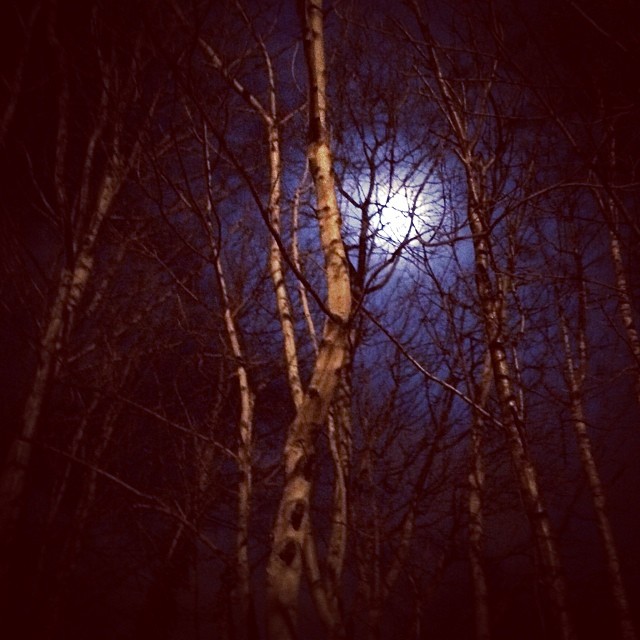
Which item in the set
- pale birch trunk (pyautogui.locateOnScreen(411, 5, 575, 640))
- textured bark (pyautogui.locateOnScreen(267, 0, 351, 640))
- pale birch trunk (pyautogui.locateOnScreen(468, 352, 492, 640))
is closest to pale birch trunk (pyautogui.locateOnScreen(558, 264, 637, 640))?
pale birch trunk (pyautogui.locateOnScreen(468, 352, 492, 640))

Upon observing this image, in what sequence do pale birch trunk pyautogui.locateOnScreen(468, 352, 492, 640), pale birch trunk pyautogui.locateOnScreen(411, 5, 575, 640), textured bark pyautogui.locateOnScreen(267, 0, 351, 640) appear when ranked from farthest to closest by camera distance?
pale birch trunk pyautogui.locateOnScreen(468, 352, 492, 640)
pale birch trunk pyautogui.locateOnScreen(411, 5, 575, 640)
textured bark pyautogui.locateOnScreen(267, 0, 351, 640)

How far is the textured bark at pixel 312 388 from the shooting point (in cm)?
196

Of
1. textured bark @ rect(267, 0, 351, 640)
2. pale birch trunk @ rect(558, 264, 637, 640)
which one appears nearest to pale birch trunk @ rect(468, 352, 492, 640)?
pale birch trunk @ rect(558, 264, 637, 640)

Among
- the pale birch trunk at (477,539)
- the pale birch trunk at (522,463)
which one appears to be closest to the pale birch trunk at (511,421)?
the pale birch trunk at (522,463)

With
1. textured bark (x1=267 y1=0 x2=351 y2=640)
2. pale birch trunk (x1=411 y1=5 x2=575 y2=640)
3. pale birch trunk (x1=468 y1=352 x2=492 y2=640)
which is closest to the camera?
textured bark (x1=267 y1=0 x2=351 y2=640)

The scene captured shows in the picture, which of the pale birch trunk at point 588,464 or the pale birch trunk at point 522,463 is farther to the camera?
the pale birch trunk at point 588,464

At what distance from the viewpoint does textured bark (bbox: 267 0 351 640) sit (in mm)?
1955

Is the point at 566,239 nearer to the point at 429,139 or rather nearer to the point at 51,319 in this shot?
the point at 429,139

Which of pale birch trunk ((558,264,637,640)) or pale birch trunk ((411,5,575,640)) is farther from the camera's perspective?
pale birch trunk ((558,264,637,640))

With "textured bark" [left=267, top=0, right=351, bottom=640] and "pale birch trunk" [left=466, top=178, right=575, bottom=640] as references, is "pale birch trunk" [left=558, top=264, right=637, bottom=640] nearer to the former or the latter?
"pale birch trunk" [left=466, top=178, right=575, bottom=640]

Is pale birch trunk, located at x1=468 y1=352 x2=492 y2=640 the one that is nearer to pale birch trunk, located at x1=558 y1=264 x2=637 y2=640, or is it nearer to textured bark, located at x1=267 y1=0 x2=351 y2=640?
pale birch trunk, located at x1=558 y1=264 x2=637 y2=640

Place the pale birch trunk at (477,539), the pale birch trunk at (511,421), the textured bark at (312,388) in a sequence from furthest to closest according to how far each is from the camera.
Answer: the pale birch trunk at (477,539), the pale birch trunk at (511,421), the textured bark at (312,388)

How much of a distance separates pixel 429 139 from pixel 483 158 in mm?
672

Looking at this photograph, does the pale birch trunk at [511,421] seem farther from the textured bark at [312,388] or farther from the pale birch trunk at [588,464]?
the pale birch trunk at [588,464]
